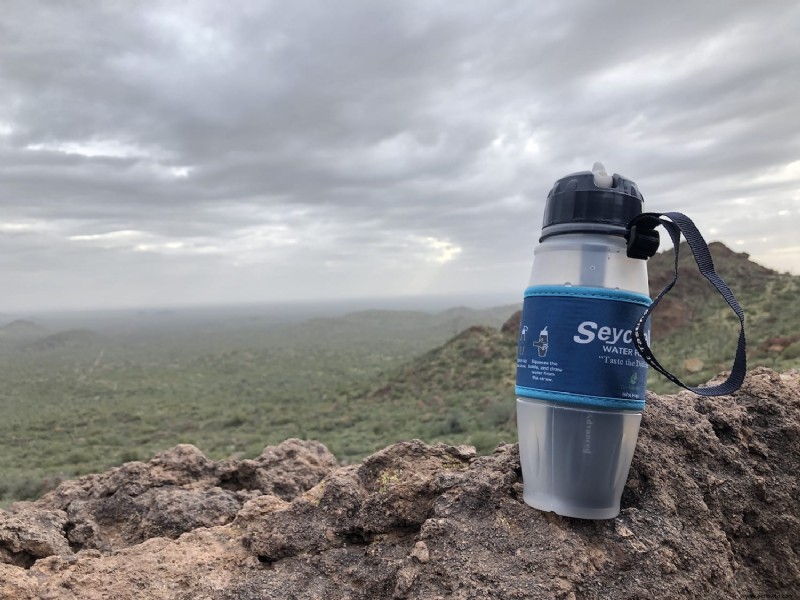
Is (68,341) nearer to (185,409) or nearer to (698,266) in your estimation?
(185,409)

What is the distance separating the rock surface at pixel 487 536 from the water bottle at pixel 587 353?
0.61 feet

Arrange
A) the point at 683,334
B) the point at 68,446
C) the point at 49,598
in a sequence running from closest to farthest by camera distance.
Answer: the point at 49,598 < the point at 68,446 < the point at 683,334

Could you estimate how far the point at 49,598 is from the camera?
2.02m

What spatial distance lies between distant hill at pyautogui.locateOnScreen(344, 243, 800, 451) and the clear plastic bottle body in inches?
432

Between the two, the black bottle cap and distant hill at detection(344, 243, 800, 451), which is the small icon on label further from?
distant hill at detection(344, 243, 800, 451)

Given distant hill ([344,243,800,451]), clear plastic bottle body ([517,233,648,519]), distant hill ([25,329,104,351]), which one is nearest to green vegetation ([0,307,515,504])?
distant hill ([344,243,800,451])

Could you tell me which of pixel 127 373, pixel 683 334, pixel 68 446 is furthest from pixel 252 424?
pixel 127 373

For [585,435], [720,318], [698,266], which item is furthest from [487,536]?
[720,318]

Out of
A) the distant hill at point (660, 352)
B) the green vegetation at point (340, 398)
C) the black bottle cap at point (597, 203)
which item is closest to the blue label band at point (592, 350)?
the black bottle cap at point (597, 203)

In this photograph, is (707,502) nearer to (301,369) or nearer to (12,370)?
(301,369)

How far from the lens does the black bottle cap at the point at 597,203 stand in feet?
6.51

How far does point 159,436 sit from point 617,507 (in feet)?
79.3

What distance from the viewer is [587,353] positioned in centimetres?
195

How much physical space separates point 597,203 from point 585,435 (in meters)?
0.85
